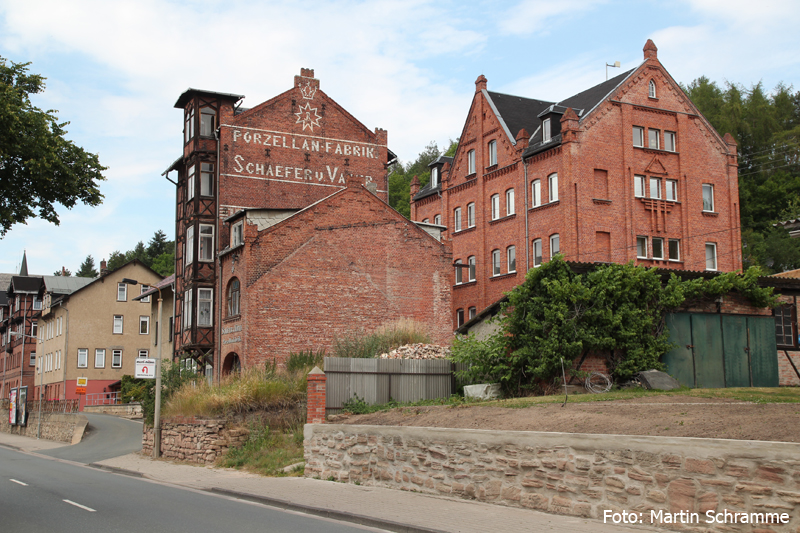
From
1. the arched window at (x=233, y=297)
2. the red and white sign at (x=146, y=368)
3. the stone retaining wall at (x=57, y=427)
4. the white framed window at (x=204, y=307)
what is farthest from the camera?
the stone retaining wall at (x=57, y=427)

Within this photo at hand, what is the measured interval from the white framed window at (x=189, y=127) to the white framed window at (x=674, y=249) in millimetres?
25626

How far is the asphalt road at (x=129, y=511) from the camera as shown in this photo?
11.5 m

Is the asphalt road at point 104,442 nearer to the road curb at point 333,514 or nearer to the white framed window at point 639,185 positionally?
the road curb at point 333,514

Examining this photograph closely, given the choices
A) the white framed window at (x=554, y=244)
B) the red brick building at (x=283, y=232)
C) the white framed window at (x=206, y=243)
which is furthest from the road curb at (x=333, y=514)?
the white framed window at (x=554, y=244)

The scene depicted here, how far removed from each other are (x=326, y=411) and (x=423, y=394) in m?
2.99

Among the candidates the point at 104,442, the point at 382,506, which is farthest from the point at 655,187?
the point at 382,506

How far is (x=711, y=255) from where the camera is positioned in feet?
135

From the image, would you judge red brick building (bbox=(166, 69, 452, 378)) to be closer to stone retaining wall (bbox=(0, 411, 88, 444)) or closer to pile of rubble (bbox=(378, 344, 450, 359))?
stone retaining wall (bbox=(0, 411, 88, 444))

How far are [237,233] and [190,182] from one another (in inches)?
→ 205

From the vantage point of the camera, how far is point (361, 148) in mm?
41344

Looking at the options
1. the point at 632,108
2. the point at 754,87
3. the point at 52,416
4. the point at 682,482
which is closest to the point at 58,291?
the point at 52,416

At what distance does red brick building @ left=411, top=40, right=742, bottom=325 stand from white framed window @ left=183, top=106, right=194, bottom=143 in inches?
644

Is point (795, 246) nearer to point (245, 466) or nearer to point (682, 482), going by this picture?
point (245, 466)

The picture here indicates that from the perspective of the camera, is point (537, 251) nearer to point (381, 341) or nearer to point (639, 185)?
point (639, 185)
